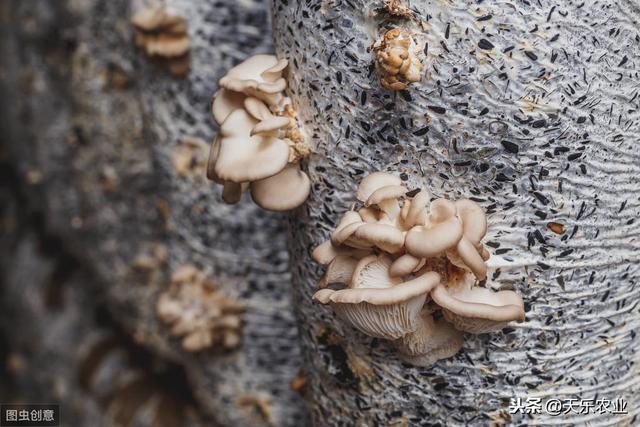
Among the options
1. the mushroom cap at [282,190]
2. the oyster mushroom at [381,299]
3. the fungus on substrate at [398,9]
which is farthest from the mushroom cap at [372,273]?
the fungus on substrate at [398,9]

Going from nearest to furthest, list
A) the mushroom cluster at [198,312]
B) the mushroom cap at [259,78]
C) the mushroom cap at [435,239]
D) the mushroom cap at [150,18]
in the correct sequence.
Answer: the mushroom cap at [435,239]
the mushroom cap at [259,78]
the mushroom cap at [150,18]
the mushroom cluster at [198,312]

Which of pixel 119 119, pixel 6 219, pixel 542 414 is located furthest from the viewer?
pixel 6 219

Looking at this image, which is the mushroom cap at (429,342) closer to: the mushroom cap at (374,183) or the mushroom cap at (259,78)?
the mushroom cap at (374,183)

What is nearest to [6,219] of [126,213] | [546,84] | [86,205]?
[86,205]

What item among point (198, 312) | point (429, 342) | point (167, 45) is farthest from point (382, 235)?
point (198, 312)

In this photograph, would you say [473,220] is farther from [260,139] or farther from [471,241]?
[260,139]

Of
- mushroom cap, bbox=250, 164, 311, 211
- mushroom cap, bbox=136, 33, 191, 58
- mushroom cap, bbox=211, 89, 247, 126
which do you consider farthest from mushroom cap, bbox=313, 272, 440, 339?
mushroom cap, bbox=136, 33, 191, 58

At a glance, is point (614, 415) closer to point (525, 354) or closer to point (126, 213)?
point (525, 354)
